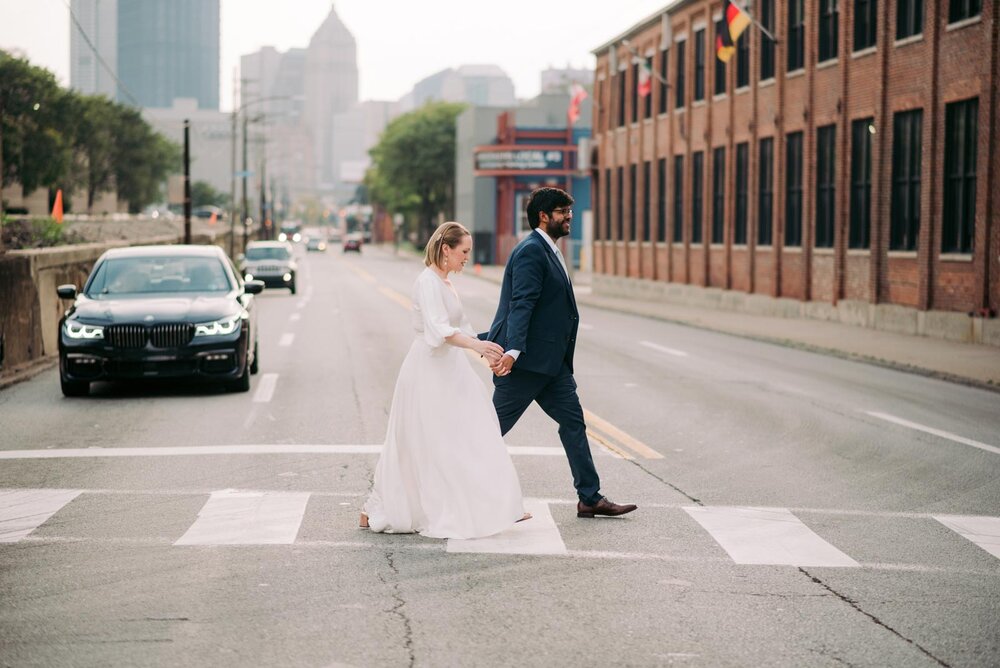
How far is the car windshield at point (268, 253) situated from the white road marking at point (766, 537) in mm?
38200

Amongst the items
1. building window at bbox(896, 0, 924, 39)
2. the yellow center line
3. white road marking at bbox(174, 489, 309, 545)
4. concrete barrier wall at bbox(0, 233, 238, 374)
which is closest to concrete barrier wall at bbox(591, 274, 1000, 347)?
building window at bbox(896, 0, 924, 39)

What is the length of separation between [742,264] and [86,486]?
32.2 meters

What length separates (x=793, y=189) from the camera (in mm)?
36469

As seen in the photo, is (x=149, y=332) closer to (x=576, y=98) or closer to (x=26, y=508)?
(x=26, y=508)

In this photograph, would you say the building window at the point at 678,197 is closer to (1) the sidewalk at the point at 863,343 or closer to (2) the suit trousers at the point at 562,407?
(1) the sidewalk at the point at 863,343

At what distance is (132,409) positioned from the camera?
14414 millimetres

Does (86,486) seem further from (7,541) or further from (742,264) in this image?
(742,264)

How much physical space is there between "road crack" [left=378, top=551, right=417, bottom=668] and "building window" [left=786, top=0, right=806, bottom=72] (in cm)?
3048

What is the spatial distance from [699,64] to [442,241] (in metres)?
38.5

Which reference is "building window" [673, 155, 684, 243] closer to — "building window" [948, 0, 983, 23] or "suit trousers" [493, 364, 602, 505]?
"building window" [948, 0, 983, 23]

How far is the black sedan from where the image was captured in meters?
15.0

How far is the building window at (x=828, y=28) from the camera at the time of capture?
33844mm

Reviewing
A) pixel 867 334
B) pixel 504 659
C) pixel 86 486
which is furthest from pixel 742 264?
pixel 504 659

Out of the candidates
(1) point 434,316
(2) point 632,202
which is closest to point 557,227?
(1) point 434,316
